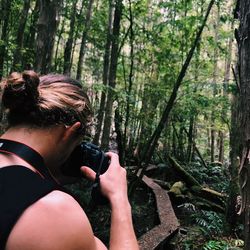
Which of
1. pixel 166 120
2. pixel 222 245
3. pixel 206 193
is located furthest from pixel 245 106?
pixel 206 193

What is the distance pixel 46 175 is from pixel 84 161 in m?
0.31

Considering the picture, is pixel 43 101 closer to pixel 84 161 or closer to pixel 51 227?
pixel 84 161

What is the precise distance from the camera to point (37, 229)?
0.92 meters

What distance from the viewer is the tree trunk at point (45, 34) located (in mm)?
5164

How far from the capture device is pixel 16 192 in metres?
0.97

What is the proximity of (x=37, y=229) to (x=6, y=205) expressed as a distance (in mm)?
107

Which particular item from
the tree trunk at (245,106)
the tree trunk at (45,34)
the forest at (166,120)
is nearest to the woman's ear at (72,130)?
the forest at (166,120)

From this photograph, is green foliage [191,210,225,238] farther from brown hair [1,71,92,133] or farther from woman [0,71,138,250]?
brown hair [1,71,92,133]

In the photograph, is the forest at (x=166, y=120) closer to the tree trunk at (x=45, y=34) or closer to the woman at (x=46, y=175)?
the tree trunk at (x=45, y=34)

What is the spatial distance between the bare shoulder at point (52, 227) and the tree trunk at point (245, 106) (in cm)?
170

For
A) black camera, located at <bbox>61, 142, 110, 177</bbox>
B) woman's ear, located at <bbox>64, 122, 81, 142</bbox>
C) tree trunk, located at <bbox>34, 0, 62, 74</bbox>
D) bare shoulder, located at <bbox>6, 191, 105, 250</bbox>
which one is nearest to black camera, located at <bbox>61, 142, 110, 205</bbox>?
black camera, located at <bbox>61, 142, 110, 177</bbox>

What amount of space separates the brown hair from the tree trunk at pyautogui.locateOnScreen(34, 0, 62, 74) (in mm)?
3996

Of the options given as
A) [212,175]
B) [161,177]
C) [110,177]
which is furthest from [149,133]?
[110,177]

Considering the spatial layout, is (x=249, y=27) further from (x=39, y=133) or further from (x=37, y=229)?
(x=37, y=229)
